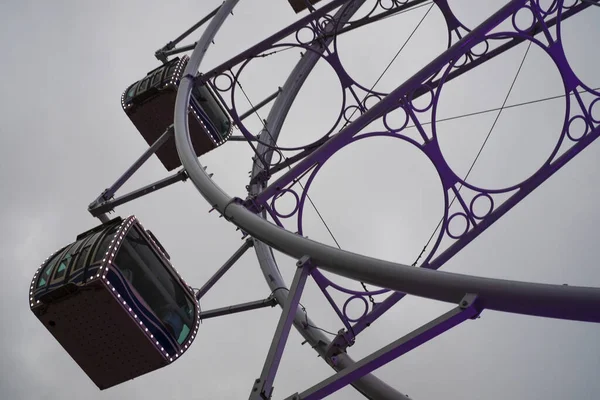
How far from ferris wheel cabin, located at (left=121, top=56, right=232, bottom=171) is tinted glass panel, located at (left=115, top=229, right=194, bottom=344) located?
4.73m

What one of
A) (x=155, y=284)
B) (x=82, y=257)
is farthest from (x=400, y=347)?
(x=82, y=257)

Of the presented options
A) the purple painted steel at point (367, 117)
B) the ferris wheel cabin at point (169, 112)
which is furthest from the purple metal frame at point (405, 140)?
the ferris wheel cabin at point (169, 112)

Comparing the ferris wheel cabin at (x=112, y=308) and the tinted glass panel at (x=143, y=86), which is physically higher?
the tinted glass panel at (x=143, y=86)

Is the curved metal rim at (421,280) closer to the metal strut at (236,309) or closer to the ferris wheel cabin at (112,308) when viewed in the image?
the ferris wheel cabin at (112,308)

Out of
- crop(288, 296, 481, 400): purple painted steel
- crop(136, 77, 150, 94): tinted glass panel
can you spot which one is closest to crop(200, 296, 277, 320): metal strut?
crop(136, 77, 150, 94): tinted glass panel

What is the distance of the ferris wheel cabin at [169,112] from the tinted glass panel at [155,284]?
4.73 metres

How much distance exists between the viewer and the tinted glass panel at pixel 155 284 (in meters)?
11.6

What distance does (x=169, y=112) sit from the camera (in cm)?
1750

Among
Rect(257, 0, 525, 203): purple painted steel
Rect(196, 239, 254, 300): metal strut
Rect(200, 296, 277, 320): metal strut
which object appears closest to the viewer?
Rect(257, 0, 525, 203): purple painted steel

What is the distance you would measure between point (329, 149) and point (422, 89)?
3581 millimetres

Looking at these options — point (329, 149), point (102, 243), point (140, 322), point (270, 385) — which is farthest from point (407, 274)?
point (102, 243)

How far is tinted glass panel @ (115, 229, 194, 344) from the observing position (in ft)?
38.1

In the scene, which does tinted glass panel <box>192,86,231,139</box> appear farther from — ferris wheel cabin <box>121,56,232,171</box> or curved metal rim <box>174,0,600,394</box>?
curved metal rim <box>174,0,600,394</box>

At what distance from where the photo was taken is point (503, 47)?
12.4 meters
